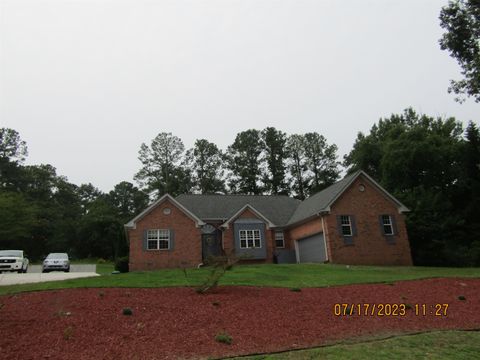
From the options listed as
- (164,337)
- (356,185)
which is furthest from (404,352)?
(356,185)

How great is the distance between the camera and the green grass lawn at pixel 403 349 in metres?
9.13

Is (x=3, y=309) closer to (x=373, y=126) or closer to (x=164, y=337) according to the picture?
(x=164, y=337)

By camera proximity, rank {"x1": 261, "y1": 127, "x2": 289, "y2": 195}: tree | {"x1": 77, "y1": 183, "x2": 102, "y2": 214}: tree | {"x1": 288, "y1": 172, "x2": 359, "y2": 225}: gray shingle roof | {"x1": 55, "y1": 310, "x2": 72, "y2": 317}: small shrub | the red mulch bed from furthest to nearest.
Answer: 1. {"x1": 77, "y1": 183, "x2": 102, "y2": 214}: tree
2. {"x1": 261, "y1": 127, "x2": 289, "y2": 195}: tree
3. {"x1": 288, "y1": 172, "x2": 359, "y2": 225}: gray shingle roof
4. {"x1": 55, "y1": 310, "x2": 72, "y2": 317}: small shrub
5. the red mulch bed

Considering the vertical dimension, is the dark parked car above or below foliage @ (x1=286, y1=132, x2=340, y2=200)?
below

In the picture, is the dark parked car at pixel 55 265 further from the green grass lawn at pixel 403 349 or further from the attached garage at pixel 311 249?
the green grass lawn at pixel 403 349

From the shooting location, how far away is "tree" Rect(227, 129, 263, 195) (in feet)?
217

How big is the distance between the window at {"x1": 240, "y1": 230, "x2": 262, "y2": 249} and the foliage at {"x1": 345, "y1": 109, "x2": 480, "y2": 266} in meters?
12.9

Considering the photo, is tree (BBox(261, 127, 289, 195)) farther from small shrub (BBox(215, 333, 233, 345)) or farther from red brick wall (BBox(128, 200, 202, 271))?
small shrub (BBox(215, 333, 233, 345))

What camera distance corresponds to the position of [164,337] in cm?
1005

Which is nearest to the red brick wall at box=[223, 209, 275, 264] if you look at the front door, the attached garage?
the front door

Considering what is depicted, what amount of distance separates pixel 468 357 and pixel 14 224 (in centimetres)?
4821

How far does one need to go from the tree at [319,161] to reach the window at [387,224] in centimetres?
3379

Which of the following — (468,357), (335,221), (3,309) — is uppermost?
(335,221)

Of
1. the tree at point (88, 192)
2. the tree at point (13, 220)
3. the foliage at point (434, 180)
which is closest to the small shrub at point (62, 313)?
the foliage at point (434, 180)
